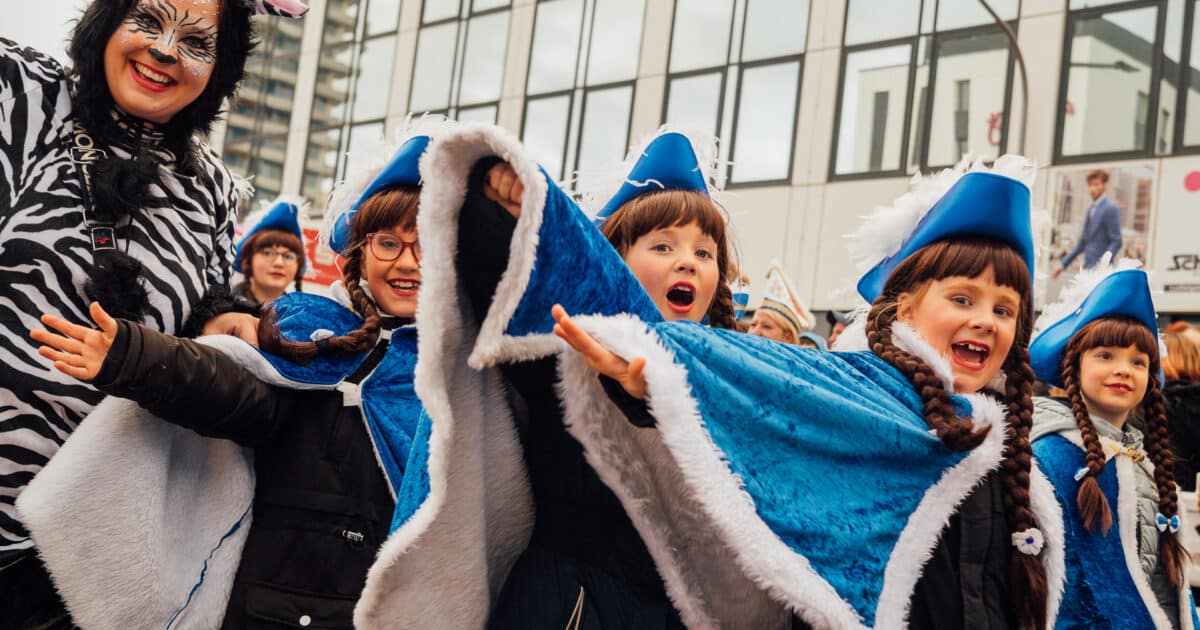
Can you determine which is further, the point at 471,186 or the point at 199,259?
the point at 199,259

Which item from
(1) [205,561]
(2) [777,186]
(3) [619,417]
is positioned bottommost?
(1) [205,561]

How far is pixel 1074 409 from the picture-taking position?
4172 mm

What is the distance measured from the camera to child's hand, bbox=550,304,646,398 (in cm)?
174

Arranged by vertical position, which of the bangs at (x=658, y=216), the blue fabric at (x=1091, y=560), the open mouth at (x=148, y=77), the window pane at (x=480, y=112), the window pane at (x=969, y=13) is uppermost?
the window pane at (x=969, y=13)

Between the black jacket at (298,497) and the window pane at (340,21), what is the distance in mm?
22217

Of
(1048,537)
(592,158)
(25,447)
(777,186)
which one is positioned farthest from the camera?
(592,158)

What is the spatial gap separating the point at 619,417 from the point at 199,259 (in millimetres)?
1589

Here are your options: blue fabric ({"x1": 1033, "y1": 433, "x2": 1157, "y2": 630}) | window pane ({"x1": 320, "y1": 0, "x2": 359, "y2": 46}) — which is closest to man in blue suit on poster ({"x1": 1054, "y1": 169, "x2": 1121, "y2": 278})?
blue fabric ({"x1": 1033, "y1": 433, "x2": 1157, "y2": 630})

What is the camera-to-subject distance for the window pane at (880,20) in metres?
15.4

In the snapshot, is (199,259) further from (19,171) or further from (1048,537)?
(1048,537)

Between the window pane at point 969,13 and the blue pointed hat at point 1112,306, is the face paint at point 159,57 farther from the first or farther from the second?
the window pane at point 969,13

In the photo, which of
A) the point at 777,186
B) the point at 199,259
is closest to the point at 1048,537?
the point at 199,259

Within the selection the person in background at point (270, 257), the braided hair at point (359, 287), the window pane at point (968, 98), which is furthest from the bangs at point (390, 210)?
the window pane at point (968, 98)

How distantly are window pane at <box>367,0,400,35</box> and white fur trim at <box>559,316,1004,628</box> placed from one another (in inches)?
870
